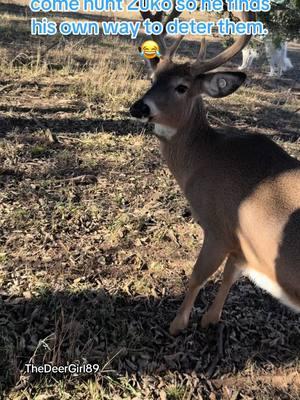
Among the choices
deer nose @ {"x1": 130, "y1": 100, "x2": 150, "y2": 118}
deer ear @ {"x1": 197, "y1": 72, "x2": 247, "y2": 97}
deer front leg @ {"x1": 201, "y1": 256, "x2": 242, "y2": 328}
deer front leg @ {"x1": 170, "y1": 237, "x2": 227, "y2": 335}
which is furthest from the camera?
deer ear @ {"x1": 197, "y1": 72, "x2": 247, "y2": 97}

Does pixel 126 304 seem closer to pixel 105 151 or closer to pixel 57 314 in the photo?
pixel 57 314

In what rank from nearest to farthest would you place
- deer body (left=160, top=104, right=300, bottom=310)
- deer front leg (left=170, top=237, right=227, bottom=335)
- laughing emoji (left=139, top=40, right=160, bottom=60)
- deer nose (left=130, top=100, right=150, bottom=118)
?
deer body (left=160, top=104, right=300, bottom=310)
deer front leg (left=170, top=237, right=227, bottom=335)
deer nose (left=130, top=100, right=150, bottom=118)
laughing emoji (left=139, top=40, right=160, bottom=60)

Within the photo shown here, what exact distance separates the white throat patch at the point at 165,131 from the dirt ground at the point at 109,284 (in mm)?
1186

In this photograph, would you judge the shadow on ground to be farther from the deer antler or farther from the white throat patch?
the deer antler

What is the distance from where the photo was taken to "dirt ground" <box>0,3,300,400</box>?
3.45 meters

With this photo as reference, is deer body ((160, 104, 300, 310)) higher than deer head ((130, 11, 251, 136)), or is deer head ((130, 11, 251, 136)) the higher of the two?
deer head ((130, 11, 251, 136))

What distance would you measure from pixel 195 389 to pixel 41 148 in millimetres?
3928

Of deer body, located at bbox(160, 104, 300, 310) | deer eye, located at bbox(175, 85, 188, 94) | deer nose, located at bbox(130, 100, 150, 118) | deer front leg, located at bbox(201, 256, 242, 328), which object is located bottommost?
deer front leg, located at bbox(201, 256, 242, 328)

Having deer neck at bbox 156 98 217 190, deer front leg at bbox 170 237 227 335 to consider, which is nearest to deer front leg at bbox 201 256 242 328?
deer front leg at bbox 170 237 227 335

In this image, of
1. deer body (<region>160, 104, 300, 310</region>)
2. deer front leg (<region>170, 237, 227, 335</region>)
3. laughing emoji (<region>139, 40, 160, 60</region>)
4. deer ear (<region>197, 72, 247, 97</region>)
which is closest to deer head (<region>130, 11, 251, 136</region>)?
deer ear (<region>197, 72, 247, 97</region>)

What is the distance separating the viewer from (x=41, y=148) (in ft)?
20.5

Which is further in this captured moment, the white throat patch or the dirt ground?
the white throat patch

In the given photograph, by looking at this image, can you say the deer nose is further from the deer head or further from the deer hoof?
the deer hoof

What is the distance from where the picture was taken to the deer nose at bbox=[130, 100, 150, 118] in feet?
12.4
